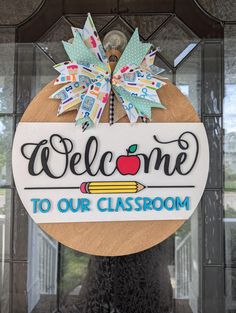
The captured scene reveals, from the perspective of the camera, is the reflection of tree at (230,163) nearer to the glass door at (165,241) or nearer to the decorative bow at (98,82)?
the glass door at (165,241)

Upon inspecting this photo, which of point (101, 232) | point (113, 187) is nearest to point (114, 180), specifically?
point (113, 187)

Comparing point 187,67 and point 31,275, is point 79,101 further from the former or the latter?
point 31,275

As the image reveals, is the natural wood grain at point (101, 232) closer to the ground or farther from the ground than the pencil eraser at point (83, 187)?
closer to the ground

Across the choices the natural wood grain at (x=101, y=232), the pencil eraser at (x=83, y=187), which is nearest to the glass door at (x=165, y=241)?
the natural wood grain at (x=101, y=232)

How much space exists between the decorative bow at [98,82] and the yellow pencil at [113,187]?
0.18m

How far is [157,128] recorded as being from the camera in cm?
120

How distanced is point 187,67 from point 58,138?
0.51 meters

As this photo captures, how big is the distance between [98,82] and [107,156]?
22 cm

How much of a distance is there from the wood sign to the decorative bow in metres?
0.03

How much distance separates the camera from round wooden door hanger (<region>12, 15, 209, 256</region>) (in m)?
1.16

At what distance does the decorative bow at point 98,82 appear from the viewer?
1177 mm

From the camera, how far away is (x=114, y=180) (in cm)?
119

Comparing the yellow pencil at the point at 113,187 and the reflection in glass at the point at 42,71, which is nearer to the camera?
the yellow pencil at the point at 113,187

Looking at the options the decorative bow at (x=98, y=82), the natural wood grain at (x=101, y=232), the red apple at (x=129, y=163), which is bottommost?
the natural wood grain at (x=101, y=232)
